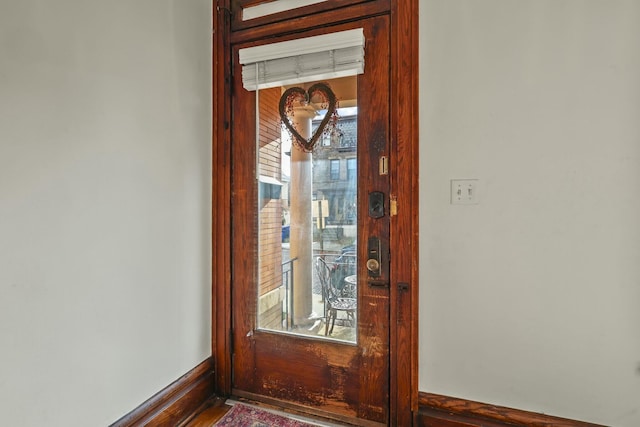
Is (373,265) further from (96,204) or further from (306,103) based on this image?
(96,204)

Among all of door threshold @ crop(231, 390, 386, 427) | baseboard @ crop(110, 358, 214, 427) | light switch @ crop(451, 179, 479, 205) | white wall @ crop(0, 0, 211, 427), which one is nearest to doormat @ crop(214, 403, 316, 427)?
door threshold @ crop(231, 390, 386, 427)

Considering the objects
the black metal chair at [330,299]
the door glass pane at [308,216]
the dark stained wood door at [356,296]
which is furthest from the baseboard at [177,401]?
the black metal chair at [330,299]

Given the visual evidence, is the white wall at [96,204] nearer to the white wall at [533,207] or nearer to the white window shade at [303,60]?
the white window shade at [303,60]

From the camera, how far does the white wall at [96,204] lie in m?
1.03

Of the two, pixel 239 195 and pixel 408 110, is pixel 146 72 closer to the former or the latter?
pixel 239 195

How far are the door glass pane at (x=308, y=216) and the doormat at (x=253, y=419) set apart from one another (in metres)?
0.44

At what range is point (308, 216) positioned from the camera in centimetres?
177

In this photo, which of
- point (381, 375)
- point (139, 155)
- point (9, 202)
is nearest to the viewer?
point (9, 202)

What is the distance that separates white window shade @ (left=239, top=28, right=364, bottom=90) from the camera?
160 cm

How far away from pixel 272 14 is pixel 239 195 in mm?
1040

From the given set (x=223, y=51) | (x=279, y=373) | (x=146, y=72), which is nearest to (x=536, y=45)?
(x=223, y=51)

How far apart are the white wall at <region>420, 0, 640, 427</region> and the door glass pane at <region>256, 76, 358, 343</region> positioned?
15.3 inches

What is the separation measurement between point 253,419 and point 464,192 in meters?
1.59

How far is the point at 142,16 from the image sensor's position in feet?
4.73
